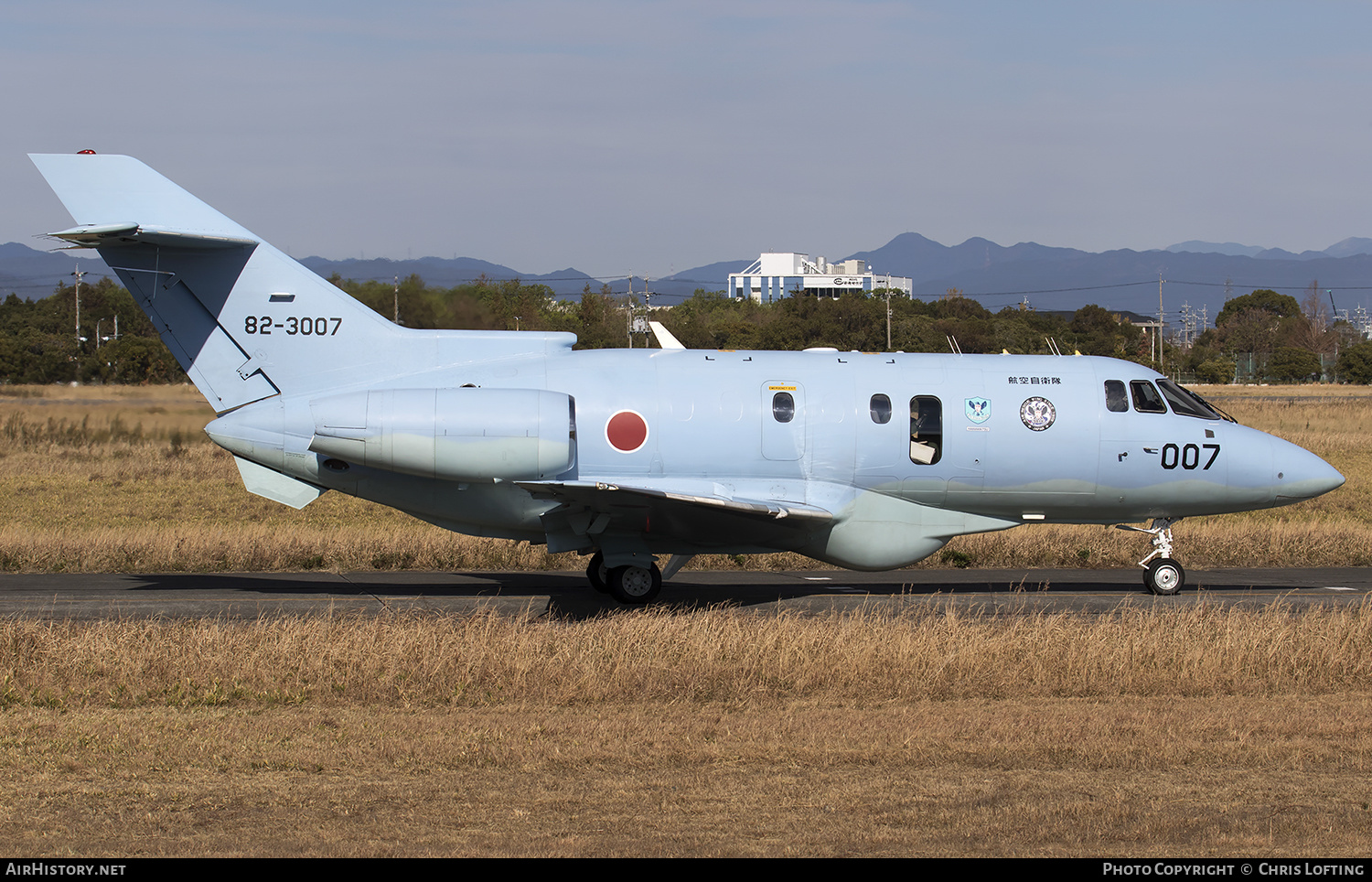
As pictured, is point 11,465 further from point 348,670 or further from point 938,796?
point 938,796

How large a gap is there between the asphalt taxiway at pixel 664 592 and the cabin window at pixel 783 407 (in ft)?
9.45

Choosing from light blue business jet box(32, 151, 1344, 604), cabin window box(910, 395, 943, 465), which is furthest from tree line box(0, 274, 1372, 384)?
cabin window box(910, 395, 943, 465)

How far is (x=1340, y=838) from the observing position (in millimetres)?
8078

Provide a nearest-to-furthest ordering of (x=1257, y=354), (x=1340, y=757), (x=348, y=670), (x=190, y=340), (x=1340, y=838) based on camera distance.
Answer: (x=1340, y=838) < (x=1340, y=757) < (x=348, y=670) < (x=190, y=340) < (x=1257, y=354)

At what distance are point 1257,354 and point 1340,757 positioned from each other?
128m

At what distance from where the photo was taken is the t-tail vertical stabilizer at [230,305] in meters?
17.8

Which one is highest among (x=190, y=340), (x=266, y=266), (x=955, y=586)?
(x=266, y=266)

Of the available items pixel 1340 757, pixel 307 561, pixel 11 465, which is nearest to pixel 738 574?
pixel 307 561

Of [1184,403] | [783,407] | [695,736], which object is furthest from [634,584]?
[1184,403]

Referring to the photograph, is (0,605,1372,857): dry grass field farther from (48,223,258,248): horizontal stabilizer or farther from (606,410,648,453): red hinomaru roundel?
(48,223,258,248): horizontal stabilizer

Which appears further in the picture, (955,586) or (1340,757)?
(955,586)

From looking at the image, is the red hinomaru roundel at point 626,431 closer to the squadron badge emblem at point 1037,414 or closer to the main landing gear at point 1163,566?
the squadron badge emblem at point 1037,414

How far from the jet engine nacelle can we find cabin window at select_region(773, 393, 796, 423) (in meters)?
3.27

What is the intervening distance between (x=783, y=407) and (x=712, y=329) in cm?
4287
